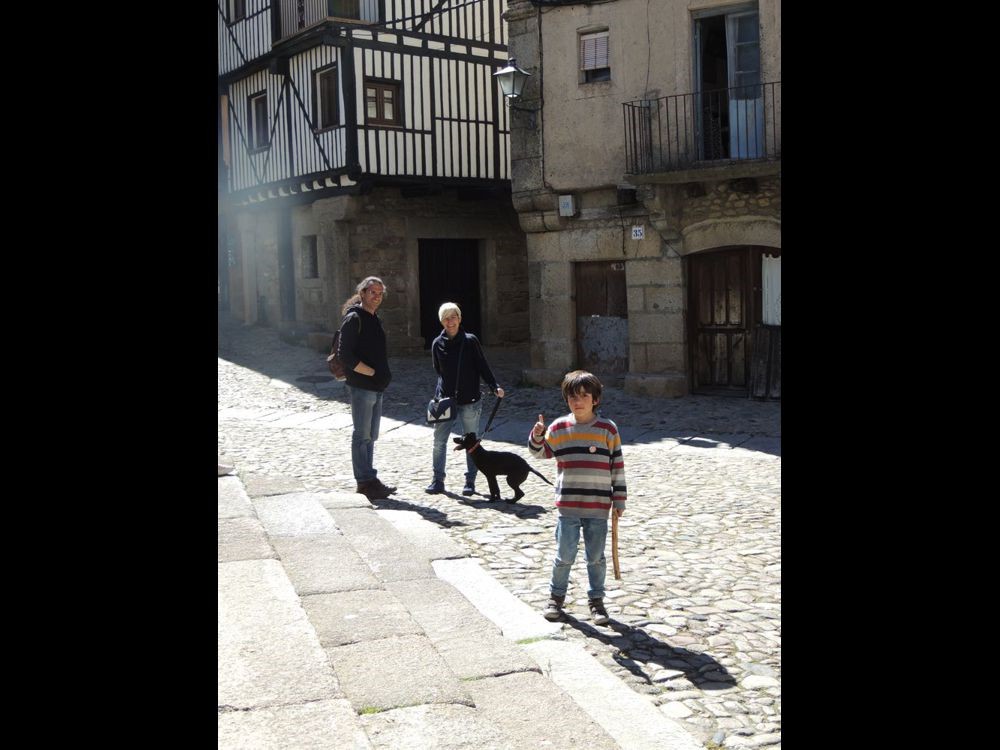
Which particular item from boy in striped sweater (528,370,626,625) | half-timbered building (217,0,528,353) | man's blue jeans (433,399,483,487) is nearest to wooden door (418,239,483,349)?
half-timbered building (217,0,528,353)

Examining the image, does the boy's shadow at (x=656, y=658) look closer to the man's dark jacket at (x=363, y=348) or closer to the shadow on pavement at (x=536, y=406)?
the man's dark jacket at (x=363, y=348)

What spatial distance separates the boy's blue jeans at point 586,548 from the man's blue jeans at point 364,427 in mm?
3041

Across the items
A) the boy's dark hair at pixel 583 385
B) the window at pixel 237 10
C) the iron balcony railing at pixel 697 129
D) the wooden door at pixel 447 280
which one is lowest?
the boy's dark hair at pixel 583 385

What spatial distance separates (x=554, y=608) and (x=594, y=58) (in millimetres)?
10039

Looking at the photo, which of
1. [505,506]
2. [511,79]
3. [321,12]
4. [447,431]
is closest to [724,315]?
[511,79]

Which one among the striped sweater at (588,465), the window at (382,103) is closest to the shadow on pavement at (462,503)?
the striped sweater at (588,465)

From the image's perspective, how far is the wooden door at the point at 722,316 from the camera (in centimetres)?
1270

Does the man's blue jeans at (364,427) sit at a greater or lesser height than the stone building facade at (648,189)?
lesser

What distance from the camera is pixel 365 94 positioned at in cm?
1616

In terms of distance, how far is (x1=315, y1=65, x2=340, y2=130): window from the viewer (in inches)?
661

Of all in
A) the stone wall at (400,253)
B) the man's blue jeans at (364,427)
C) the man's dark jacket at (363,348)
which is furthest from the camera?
the stone wall at (400,253)

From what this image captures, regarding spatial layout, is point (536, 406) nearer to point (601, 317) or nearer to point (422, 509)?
point (601, 317)
